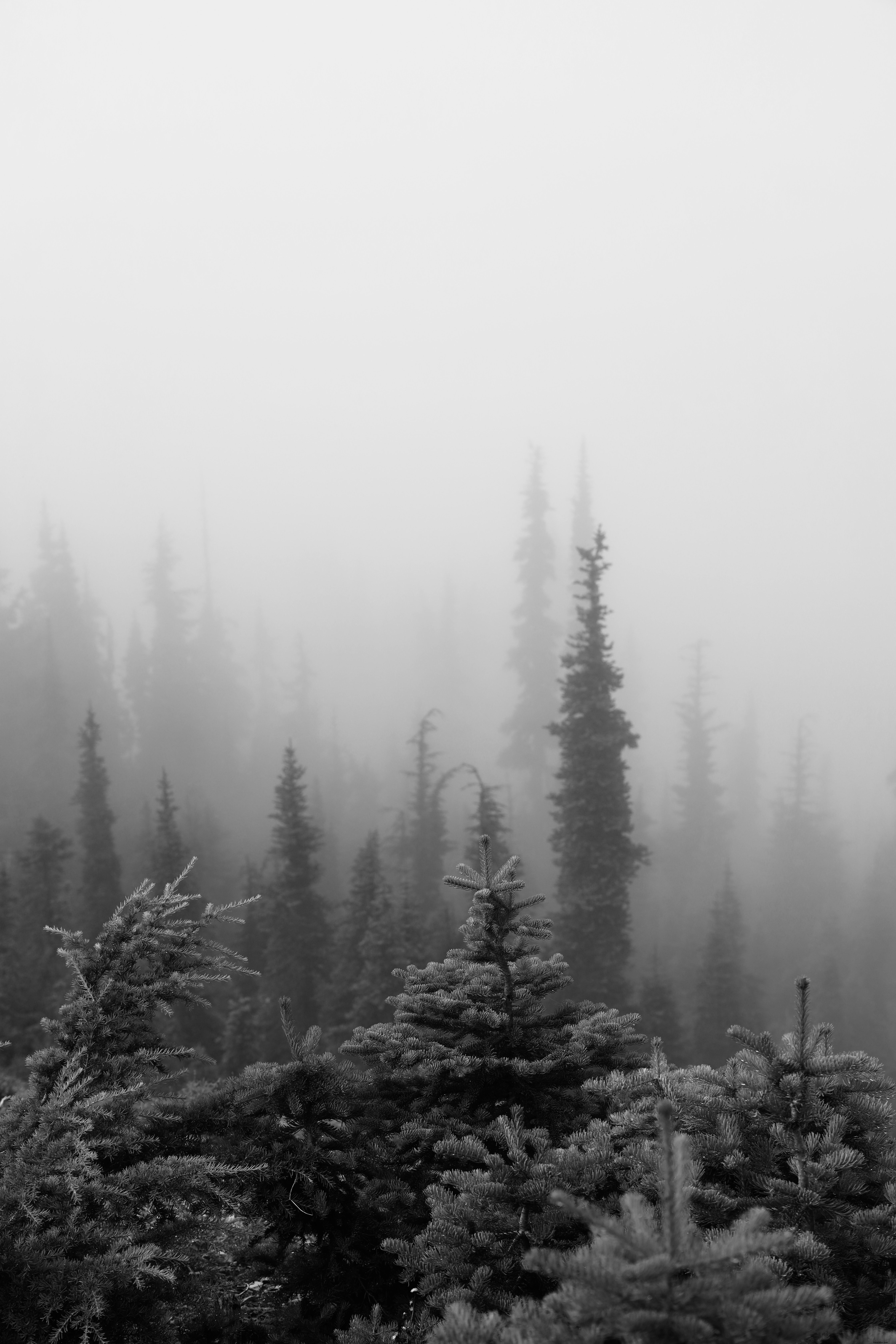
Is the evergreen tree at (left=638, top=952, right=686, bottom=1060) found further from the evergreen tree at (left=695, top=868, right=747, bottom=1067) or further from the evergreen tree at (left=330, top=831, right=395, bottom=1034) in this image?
the evergreen tree at (left=330, top=831, right=395, bottom=1034)

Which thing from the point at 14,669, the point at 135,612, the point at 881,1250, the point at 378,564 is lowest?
the point at 881,1250

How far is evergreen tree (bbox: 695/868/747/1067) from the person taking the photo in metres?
32.6

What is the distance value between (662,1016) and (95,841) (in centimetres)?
2586

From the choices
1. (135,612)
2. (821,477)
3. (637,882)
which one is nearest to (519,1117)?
(637,882)

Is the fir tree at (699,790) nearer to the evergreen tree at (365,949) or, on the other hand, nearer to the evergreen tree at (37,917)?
the evergreen tree at (365,949)

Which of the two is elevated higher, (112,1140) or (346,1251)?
(112,1140)

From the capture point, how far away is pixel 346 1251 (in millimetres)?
5418

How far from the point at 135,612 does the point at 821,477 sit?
10230 centimetres

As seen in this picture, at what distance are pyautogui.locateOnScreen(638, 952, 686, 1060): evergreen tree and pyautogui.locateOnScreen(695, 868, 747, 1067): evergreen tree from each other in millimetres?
2417

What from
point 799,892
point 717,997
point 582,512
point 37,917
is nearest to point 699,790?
point 799,892

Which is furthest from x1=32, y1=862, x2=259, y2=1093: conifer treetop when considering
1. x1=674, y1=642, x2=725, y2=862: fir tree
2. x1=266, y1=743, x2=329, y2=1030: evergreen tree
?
x1=674, y1=642, x2=725, y2=862: fir tree

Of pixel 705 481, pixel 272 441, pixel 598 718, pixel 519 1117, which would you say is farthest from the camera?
pixel 272 441

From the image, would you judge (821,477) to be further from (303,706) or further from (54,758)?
(54,758)

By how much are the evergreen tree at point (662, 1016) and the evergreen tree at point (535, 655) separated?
21.9 meters
